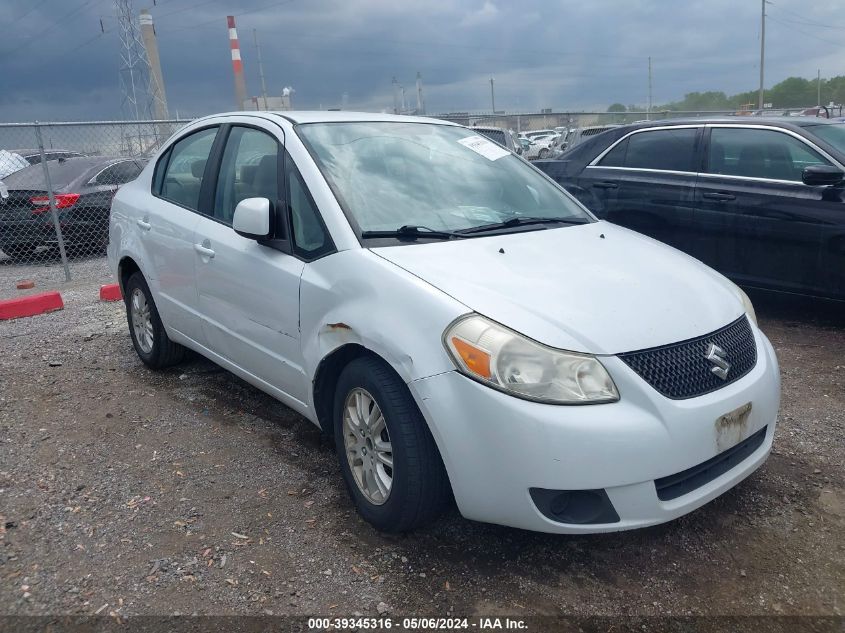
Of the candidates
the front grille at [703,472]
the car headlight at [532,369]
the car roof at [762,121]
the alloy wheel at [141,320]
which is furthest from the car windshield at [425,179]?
the car roof at [762,121]

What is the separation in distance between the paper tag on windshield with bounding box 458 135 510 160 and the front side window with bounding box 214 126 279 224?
42.7 inches

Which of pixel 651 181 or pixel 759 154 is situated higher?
pixel 759 154

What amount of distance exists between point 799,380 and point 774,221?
63.2 inches

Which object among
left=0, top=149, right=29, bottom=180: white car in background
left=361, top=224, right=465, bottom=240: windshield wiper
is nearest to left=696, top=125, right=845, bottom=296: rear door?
left=361, top=224, right=465, bottom=240: windshield wiper

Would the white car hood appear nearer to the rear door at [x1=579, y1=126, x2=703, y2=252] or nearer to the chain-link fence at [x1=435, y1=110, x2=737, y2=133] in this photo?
the rear door at [x1=579, y1=126, x2=703, y2=252]

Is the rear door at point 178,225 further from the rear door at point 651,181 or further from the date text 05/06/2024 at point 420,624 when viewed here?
the rear door at point 651,181

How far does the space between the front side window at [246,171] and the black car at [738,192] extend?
3845 mm

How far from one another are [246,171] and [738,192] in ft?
13.3

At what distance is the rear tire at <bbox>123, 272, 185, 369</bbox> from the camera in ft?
15.6

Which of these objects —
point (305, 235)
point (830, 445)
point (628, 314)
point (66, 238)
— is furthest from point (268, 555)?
point (66, 238)

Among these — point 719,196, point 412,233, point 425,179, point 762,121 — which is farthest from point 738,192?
point 412,233

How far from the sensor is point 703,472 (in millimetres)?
2576

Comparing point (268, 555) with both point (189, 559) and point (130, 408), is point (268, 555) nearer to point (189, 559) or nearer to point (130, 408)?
point (189, 559)

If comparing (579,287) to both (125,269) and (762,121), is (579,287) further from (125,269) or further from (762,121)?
(762,121)
